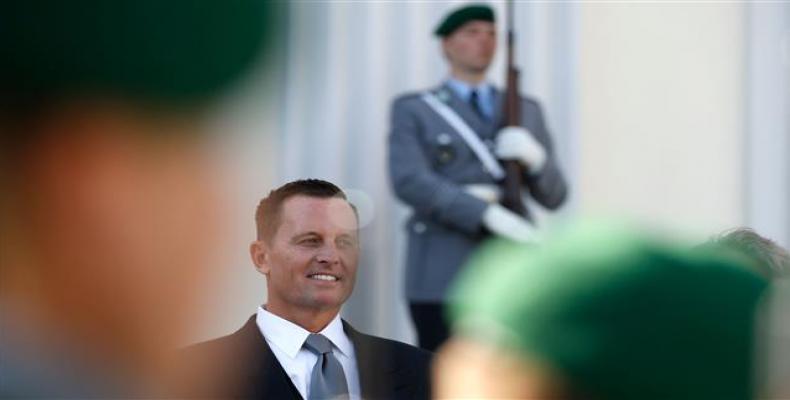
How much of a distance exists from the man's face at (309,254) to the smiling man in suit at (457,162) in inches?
36.2

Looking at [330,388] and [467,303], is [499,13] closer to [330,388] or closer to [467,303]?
[330,388]

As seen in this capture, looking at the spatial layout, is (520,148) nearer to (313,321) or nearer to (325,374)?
(313,321)

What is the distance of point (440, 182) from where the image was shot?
4.22m

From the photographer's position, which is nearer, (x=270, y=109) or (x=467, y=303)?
(x=270, y=109)

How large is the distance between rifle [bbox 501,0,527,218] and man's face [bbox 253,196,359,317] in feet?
3.50

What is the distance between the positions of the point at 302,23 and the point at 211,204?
0.28 ft

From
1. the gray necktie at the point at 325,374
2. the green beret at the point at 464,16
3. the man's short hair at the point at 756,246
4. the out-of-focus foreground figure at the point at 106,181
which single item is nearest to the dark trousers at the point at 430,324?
the green beret at the point at 464,16

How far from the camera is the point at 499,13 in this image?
4887 mm

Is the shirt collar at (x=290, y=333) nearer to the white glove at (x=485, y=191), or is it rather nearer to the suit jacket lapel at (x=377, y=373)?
the suit jacket lapel at (x=377, y=373)

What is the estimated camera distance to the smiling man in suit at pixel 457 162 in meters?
4.21

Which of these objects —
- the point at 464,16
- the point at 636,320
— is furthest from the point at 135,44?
the point at 464,16

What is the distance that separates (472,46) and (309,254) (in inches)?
57.3

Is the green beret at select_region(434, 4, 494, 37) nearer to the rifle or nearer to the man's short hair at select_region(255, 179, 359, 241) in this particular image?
the rifle

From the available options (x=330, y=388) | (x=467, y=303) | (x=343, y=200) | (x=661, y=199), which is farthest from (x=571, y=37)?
(x=467, y=303)
